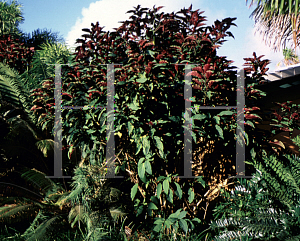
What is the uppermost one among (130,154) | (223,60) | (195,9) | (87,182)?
(195,9)

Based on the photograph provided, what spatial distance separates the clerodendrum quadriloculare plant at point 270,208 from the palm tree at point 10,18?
11.0 meters

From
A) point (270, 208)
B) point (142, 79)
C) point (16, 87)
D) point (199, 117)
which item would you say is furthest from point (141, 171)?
point (16, 87)

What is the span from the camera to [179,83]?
269cm

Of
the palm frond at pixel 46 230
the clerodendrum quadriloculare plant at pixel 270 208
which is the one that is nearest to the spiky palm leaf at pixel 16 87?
the palm frond at pixel 46 230

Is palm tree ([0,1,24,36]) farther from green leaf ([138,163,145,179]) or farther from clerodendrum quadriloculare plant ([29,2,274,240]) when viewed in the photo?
green leaf ([138,163,145,179])

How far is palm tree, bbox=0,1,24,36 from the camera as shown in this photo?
35.2ft

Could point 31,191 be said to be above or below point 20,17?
below

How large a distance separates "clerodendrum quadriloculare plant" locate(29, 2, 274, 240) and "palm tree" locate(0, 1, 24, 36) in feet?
30.2

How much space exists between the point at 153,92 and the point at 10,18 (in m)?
11.8

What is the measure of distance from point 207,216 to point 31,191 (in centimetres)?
259

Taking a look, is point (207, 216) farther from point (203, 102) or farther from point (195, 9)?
point (195, 9)

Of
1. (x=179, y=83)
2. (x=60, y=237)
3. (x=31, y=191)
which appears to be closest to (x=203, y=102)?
(x=179, y=83)

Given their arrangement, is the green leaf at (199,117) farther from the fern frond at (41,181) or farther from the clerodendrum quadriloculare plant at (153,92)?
the fern frond at (41,181)

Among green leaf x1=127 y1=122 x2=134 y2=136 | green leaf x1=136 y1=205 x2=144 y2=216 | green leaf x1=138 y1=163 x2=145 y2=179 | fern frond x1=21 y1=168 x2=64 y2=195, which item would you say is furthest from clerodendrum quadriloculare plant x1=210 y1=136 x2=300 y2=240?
fern frond x1=21 y1=168 x2=64 y2=195
